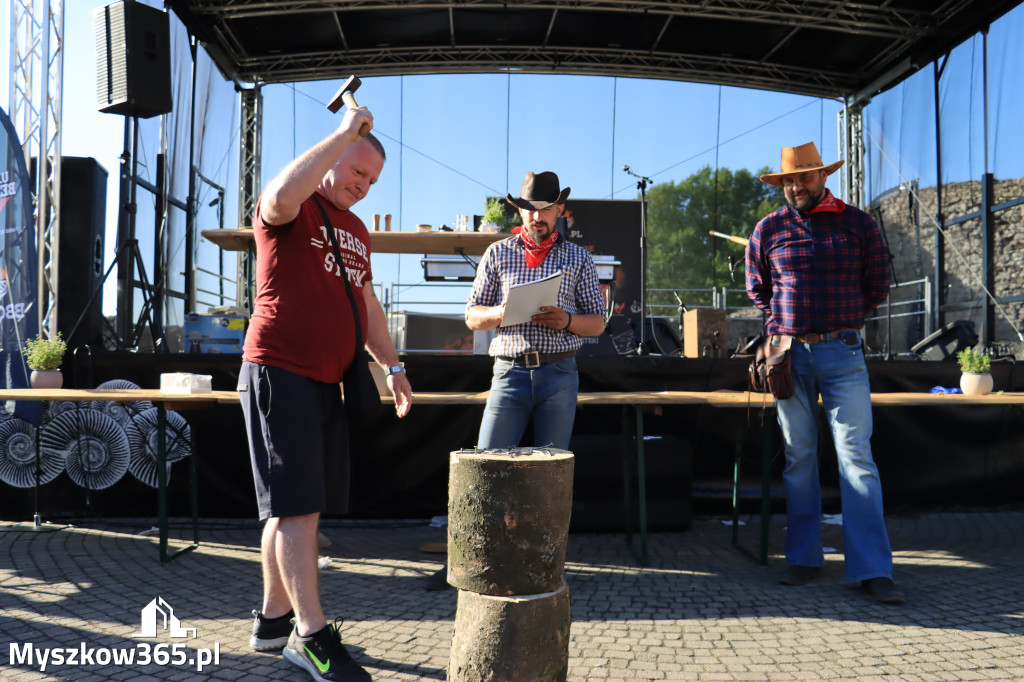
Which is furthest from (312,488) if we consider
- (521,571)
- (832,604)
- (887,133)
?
(887,133)

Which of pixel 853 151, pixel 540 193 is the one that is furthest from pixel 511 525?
pixel 853 151

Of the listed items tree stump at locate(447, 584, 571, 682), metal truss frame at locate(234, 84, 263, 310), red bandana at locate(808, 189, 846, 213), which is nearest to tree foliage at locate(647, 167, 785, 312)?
metal truss frame at locate(234, 84, 263, 310)

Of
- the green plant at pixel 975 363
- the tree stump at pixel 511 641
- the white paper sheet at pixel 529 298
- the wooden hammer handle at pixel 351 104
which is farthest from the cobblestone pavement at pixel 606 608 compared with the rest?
the wooden hammer handle at pixel 351 104

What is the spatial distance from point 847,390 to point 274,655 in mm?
2603

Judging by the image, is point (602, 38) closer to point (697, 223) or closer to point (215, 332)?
point (697, 223)

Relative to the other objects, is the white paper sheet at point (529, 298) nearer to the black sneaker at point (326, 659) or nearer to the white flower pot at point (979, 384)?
the black sneaker at point (326, 659)

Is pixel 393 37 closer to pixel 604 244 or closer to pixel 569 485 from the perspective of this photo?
pixel 604 244

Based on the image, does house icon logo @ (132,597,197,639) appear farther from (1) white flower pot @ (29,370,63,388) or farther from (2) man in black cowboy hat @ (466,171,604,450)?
(1) white flower pot @ (29,370,63,388)

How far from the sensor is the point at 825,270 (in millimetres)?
3365

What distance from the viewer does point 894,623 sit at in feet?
9.41

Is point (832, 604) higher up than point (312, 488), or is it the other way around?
point (312, 488)

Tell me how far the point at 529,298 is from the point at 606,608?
1.35m

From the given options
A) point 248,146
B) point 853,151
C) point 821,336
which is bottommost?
point 821,336

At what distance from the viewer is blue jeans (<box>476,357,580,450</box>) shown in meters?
3.12
